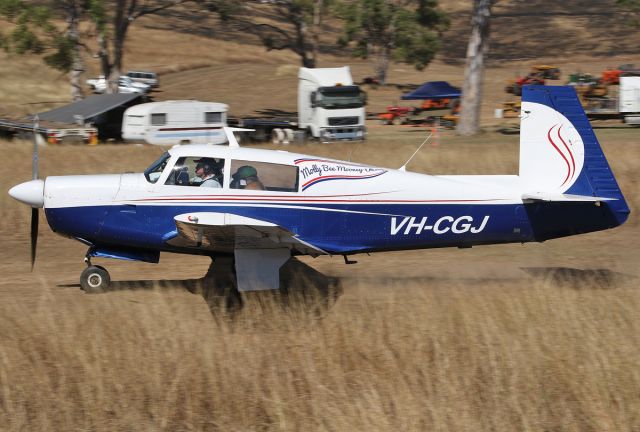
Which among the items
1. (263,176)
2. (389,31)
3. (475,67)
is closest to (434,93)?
(475,67)

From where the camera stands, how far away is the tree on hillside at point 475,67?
29.8 m

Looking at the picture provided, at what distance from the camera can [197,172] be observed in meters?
10.3

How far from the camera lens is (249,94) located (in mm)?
51688

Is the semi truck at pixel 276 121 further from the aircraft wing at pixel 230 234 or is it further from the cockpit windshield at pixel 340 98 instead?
the aircraft wing at pixel 230 234

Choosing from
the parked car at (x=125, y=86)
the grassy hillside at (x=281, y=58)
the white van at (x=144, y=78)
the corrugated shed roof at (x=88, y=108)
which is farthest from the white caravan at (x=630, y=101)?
the white van at (x=144, y=78)

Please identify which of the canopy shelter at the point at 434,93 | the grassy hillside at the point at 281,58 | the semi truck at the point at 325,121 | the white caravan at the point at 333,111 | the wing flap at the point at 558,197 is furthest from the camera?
the grassy hillside at the point at 281,58

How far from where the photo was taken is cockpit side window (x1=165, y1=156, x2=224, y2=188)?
10320 mm

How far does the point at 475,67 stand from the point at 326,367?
24.4 m

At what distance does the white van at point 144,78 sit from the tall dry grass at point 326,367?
43.6m

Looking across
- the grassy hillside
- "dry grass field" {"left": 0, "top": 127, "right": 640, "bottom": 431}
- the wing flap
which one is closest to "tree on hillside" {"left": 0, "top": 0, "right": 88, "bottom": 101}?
the grassy hillside

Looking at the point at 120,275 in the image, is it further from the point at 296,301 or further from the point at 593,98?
the point at 593,98

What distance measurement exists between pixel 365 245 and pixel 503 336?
2.42 m

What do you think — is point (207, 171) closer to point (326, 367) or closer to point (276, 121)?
point (326, 367)

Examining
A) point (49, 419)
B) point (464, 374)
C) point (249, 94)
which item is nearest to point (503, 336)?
point (464, 374)
